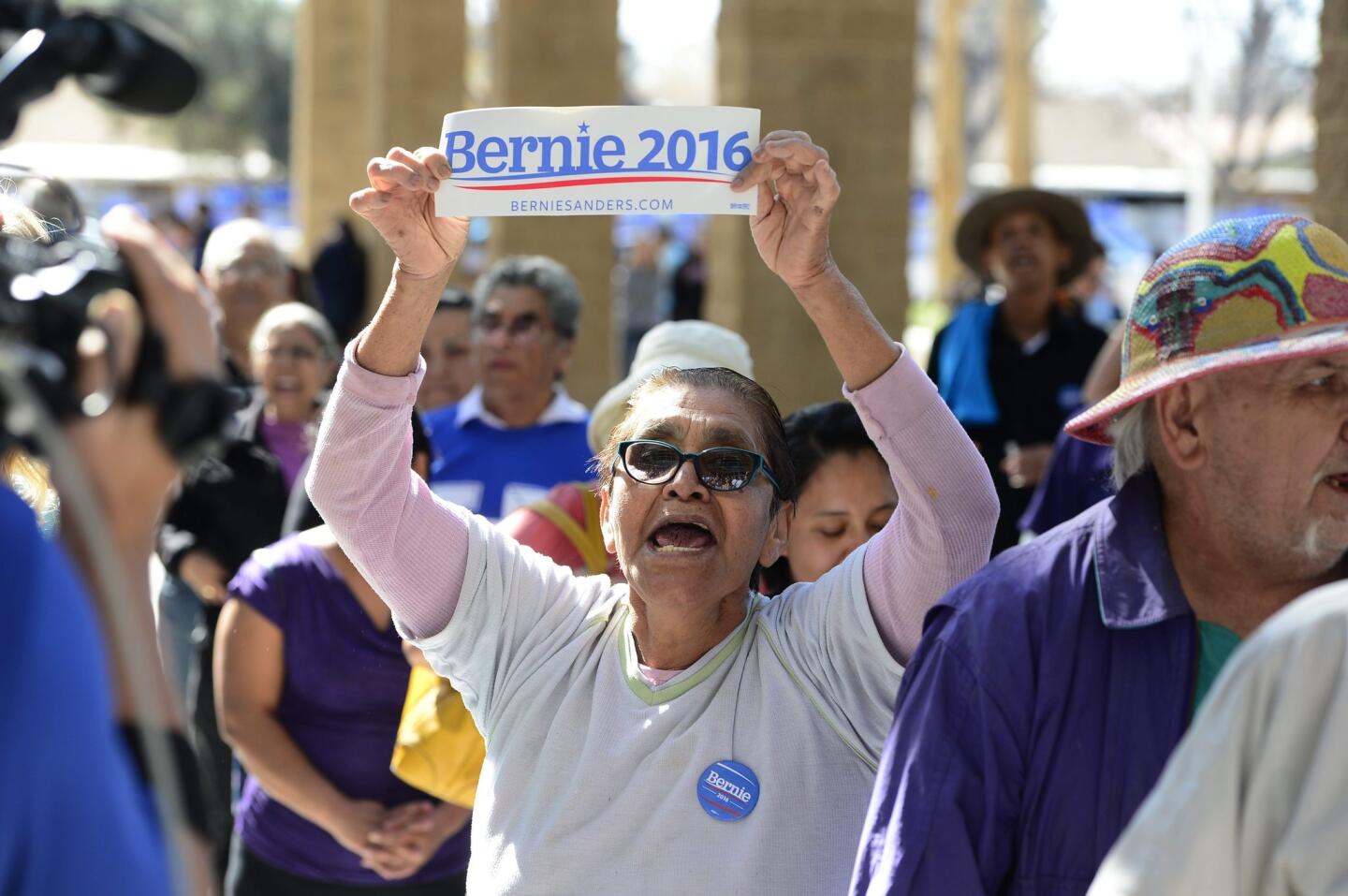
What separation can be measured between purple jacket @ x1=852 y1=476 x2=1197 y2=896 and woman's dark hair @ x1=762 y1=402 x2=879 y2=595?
3.88 ft

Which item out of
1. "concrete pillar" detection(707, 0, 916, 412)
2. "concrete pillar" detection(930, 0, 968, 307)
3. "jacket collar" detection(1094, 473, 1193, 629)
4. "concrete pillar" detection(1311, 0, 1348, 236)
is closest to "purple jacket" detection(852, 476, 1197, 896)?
"jacket collar" detection(1094, 473, 1193, 629)

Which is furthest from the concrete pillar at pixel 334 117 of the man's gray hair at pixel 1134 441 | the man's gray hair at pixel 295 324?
the man's gray hair at pixel 1134 441

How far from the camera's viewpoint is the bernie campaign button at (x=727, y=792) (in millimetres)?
2551

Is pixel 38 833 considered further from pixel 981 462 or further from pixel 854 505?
pixel 854 505

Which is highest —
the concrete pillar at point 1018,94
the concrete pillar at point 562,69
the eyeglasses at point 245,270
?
the concrete pillar at point 1018,94

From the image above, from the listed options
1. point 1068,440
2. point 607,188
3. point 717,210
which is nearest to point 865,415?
point 717,210

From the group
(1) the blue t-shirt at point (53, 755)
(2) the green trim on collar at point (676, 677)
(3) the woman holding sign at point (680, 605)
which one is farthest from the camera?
(2) the green trim on collar at point (676, 677)

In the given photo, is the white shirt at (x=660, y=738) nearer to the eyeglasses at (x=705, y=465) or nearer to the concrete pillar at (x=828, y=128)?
the eyeglasses at (x=705, y=465)

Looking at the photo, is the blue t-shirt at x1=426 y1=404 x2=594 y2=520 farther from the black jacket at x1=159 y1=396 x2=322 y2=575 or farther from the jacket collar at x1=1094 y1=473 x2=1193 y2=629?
the jacket collar at x1=1094 y1=473 x2=1193 y2=629

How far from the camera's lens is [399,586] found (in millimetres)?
2789

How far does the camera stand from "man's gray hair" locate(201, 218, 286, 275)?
23.4 feet

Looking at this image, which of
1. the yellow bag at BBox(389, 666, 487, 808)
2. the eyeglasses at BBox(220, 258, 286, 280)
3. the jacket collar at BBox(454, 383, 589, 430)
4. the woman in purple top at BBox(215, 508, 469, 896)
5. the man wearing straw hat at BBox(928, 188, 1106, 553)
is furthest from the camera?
the eyeglasses at BBox(220, 258, 286, 280)

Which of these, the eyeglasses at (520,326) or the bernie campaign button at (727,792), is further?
the eyeglasses at (520,326)

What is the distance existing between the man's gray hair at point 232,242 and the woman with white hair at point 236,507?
1.47m
